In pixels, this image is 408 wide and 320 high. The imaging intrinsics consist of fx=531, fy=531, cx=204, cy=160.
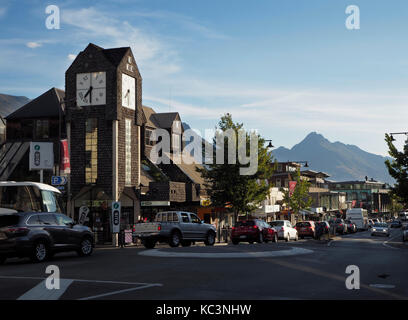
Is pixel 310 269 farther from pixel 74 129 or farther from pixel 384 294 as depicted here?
pixel 74 129

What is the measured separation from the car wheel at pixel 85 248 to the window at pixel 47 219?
6.06 feet

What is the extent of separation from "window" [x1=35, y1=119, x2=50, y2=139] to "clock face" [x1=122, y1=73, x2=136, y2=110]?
7.40m

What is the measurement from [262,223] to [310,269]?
19.8 m

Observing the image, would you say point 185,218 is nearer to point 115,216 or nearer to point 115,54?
point 115,216

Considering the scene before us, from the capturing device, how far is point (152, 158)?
50.3 metres

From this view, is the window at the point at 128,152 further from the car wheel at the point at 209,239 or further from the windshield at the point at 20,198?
the windshield at the point at 20,198

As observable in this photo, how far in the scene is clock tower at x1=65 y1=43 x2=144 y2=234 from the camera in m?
41.4

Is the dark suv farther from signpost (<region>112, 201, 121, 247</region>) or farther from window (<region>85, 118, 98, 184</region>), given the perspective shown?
window (<region>85, 118, 98, 184</region>)

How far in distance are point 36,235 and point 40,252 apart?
0.65 meters

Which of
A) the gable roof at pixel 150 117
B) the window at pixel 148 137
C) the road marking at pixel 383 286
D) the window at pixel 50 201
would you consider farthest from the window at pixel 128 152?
the road marking at pixel 383 286

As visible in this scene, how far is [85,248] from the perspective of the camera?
2142cm

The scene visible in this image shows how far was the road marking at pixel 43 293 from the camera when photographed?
9.75 meters

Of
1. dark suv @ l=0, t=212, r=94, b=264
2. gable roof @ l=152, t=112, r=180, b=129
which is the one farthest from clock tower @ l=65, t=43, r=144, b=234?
dark suv @ l=0, t=212, r=94, b=264

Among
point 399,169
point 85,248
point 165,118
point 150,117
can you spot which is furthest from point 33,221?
point 399,169
